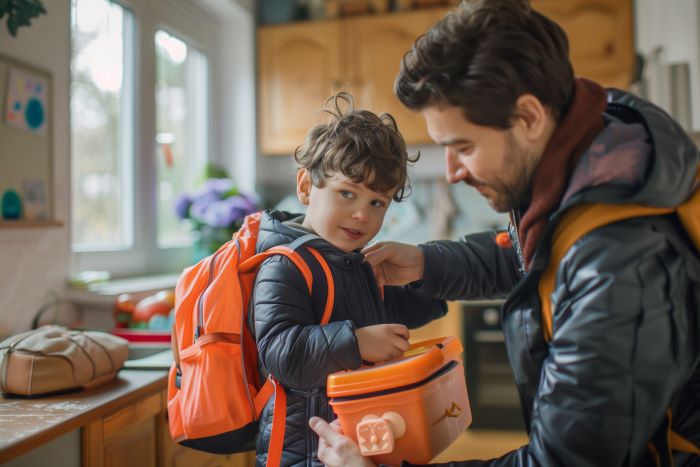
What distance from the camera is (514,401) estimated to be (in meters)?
2.98

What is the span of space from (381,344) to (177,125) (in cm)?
239

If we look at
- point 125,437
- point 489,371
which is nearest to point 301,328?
point 125,437

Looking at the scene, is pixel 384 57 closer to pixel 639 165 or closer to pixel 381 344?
pixel 381 344

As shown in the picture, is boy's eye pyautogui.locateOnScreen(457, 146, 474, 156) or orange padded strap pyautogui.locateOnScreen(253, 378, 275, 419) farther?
orange padded strap pyautogui.locateOnScreen(253, 378, 275, 419)

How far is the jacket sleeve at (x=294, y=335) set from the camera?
96 centimetres

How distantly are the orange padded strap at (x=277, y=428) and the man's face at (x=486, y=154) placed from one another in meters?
0.47

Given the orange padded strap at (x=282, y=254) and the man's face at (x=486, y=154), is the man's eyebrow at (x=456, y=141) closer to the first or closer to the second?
the man's face at (x=486, y=154)

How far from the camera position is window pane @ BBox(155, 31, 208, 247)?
Result: 287 cm

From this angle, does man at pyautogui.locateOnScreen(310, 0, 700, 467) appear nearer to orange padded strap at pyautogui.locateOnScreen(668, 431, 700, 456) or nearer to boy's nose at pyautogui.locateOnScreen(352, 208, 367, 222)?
orange padded strap at pyautogui.locateOnScreen(668, 431, 700, 456)

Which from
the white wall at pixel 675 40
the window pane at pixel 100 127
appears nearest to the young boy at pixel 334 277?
the window pane at pixel 100 127

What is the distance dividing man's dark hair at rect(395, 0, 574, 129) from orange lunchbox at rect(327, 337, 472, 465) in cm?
35

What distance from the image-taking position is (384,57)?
331 cm

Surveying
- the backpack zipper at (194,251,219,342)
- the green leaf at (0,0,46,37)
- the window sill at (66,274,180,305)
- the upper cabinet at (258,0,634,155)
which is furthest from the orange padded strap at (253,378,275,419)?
the upper cabinet at (258,0,634,155)

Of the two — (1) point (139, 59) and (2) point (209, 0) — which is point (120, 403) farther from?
(2) point (209, 0)
